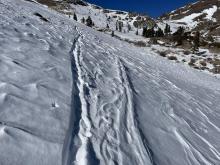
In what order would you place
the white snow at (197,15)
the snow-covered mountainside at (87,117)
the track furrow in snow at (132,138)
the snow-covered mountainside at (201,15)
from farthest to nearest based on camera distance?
the white snow at (197,15) → the snow-covered mountainside at (201,15) → the track furrow in snow at (132,138) → the snow-covered mountainside at (87,117)

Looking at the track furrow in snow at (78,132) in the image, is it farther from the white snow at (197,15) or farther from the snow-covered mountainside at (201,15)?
the white snow at (197,15)

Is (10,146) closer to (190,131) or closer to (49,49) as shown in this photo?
(190,131)

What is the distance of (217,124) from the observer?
8180 millimetres

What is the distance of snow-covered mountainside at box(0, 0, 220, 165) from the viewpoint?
4.17 meters

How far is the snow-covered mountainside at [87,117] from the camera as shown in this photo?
4.17m

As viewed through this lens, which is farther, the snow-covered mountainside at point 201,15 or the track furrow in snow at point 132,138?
the snow-covered mountainside at point 201,15

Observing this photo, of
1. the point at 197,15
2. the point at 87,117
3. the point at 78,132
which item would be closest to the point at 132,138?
the point at 87,117

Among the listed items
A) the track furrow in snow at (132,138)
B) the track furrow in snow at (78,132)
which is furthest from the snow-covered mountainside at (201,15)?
the track furrow in snow at (78,132)

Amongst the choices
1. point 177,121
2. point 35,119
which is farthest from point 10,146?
point 177,121

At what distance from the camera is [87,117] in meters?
5.37

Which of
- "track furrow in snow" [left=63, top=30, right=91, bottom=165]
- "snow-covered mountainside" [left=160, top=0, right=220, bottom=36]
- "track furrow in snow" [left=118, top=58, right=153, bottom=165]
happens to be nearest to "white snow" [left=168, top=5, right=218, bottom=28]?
"snow-covered mountainside" [left=160, top=0, right=220, bottom=36]

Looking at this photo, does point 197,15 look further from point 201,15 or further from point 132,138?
point 132,138

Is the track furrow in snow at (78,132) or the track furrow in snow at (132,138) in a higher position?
the track furrow in snow at (78,132)

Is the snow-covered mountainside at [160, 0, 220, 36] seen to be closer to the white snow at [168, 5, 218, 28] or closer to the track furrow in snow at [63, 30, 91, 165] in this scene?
the white snow at [168, 5, 218, 28]
